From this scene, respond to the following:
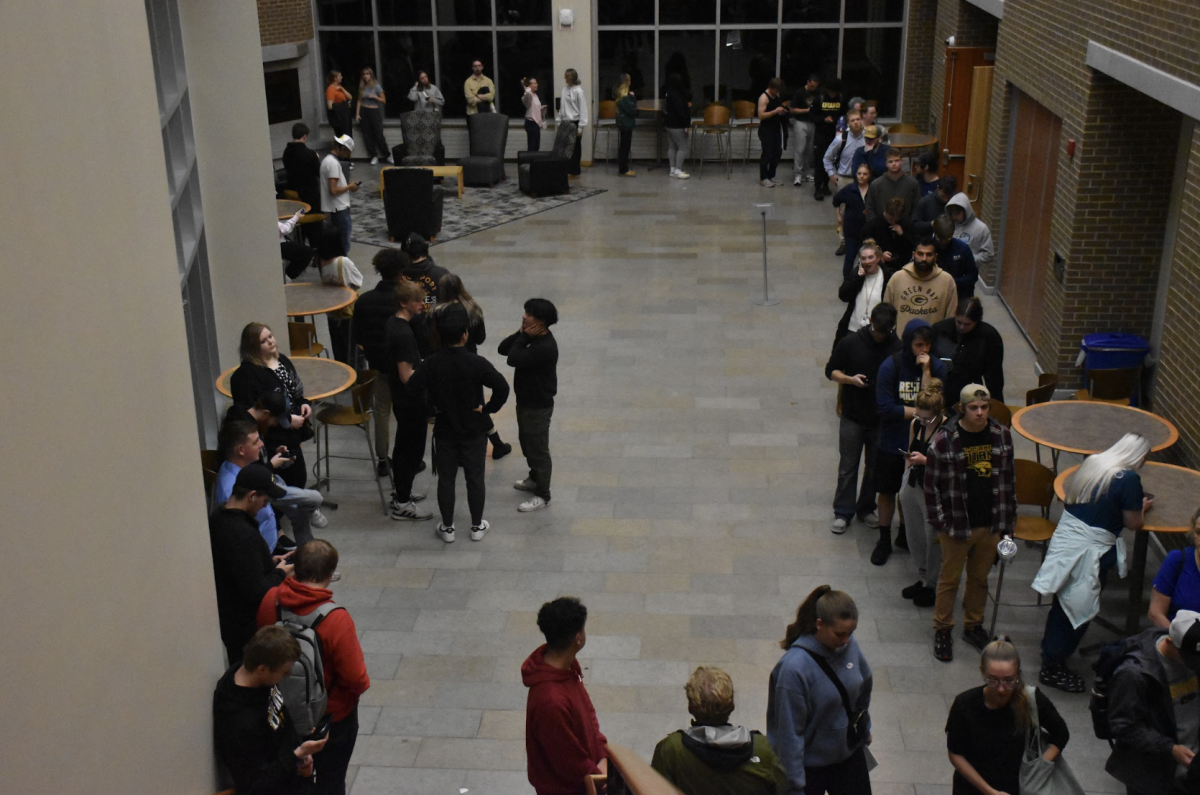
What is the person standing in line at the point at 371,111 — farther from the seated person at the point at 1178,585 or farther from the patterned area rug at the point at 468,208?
the seated person at the point at 1178,585

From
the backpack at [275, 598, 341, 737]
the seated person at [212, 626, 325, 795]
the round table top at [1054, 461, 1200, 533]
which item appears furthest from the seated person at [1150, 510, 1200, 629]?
the seated person at [212, 626, 325, 795]

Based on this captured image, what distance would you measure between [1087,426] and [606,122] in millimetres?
15143

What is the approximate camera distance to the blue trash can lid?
9258 millimetres

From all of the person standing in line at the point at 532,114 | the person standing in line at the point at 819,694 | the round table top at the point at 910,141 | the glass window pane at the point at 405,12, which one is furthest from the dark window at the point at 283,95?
the person standing in line at the point at 819,694

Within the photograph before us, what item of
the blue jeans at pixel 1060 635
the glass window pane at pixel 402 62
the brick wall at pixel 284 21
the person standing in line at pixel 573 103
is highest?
the brick wall at pixel 284 21

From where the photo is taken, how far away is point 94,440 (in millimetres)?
3545

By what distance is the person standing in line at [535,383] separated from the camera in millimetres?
8062

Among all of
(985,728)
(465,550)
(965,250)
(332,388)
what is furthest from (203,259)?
(985,728)

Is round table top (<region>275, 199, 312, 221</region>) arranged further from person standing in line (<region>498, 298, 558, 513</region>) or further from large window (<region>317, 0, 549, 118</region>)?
large window (<region>317, 0, 549, 118</region>)

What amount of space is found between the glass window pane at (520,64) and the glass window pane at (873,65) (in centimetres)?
549

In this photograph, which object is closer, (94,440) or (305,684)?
(94,440)

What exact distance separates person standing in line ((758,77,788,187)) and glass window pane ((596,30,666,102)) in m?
3.13

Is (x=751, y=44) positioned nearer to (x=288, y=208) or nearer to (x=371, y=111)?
(x=371, y=111)

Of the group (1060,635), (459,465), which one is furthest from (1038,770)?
(459,465)
